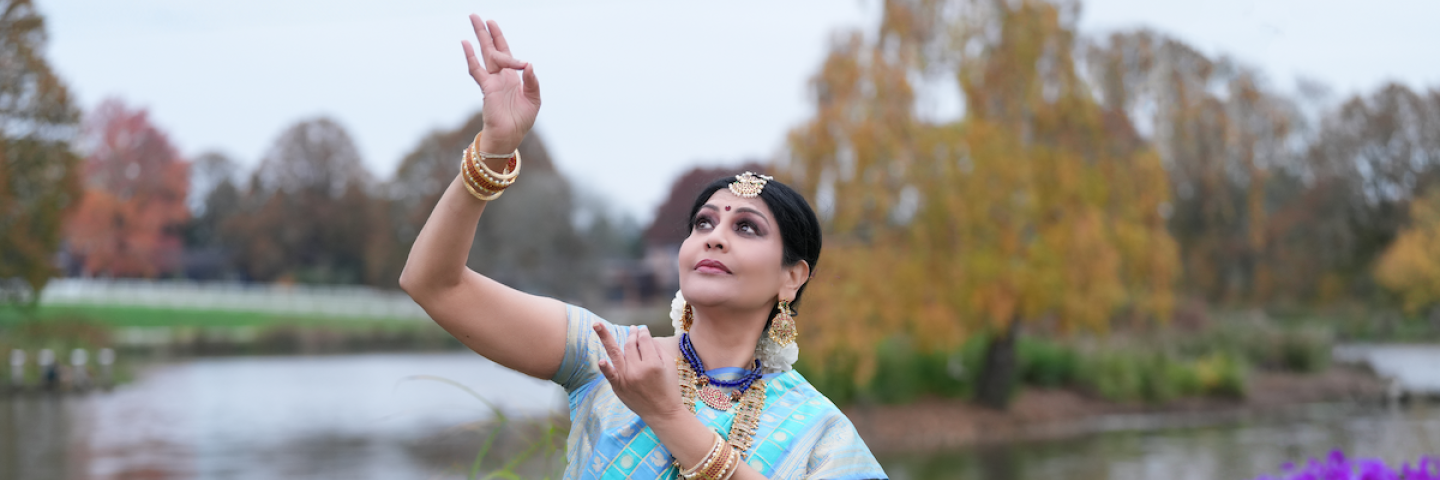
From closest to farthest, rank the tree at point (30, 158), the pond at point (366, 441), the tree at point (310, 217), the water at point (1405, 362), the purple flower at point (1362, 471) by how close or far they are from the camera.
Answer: the purple flower at point (1362, 471) < the pond at point (366, 441) < the water at point (1405, 362) < the tree at point (30, 158) < the tree at point (310, 217)

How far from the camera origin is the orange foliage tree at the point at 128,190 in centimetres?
3969

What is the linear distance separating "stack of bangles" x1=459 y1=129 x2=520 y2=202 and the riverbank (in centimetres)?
1026

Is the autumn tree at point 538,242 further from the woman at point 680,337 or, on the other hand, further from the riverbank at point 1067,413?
the woman at point 680,337

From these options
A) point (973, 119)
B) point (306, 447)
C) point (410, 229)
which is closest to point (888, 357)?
point (973, 119)

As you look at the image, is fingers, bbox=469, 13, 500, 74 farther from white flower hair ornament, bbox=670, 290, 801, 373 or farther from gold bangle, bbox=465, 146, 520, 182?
white flower hair ornament, bbox=670, 290, 801, 373

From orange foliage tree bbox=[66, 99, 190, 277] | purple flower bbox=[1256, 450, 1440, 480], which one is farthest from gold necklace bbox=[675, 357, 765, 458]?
orange foliage tree bbox=[66, 99, 190, 277]

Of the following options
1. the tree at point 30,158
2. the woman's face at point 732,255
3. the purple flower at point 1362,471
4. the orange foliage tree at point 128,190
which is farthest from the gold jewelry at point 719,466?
the orange foliage tree at point 128,190

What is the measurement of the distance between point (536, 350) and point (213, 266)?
54.2 m

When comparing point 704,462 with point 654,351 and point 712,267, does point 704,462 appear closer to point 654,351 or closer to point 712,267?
point 654,351

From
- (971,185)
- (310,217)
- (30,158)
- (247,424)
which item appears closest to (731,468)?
(971,185)

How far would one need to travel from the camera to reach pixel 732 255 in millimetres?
1709

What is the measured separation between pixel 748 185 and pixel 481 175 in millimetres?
481

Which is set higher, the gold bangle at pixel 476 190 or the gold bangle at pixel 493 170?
the gold bangle at pixel 493 170

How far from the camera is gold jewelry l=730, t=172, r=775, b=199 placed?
178 cm
